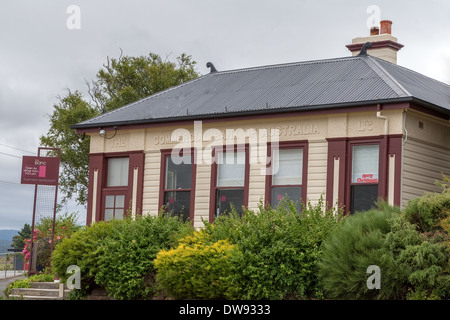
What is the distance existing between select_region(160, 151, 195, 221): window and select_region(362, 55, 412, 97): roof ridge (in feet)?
18.0

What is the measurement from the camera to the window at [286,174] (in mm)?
19406

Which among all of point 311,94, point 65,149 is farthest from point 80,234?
point 65,149

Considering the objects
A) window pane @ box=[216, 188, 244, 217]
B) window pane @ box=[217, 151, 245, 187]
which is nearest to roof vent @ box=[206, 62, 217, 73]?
window pane @ box=[217, 151, 245, 187]

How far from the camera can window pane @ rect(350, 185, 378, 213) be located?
Answer: 18.3 meters

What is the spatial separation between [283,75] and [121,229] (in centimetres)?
732

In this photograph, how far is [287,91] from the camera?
68.1 feet

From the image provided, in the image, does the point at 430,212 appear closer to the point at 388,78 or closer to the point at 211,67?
the point at 388,78

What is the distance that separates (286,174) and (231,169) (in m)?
1.64

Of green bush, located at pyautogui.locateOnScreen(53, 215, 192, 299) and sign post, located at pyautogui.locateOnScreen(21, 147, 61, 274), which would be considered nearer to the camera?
green bush, located at pyautogui.locateOnScreen(53, 215, 192, 299)

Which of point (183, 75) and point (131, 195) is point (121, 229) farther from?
point (183, 75)

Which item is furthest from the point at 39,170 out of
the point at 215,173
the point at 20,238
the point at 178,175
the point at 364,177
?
the point at 20,238

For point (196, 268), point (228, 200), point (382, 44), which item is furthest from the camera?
point (382, 44)

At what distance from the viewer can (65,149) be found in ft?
123

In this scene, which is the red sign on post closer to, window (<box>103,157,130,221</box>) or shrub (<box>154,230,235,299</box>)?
window (<box>103,157,130,221</box>)
